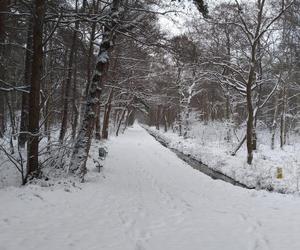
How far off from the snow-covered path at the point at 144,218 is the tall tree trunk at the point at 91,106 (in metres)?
0.65

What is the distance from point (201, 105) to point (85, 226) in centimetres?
3979

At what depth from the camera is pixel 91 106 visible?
411 inches

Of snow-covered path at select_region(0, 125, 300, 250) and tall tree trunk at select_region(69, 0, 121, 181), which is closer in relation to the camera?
snow-covered path at select_region(0, 125, 300, 250)

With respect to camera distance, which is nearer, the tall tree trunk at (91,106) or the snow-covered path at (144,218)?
the snow-covered path at (144,218)

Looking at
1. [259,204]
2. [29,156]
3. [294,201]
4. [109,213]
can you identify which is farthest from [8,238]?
[294,201]

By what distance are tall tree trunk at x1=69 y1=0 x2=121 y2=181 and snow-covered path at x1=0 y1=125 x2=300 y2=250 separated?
0.65m

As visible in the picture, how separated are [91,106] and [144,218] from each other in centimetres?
467

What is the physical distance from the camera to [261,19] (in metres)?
15.6

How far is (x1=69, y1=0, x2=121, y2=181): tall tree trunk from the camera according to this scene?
10.1 metres

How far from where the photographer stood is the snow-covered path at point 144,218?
17.9 feet

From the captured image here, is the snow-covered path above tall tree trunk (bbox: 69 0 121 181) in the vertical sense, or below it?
below

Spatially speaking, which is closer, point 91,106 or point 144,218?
point 144,218

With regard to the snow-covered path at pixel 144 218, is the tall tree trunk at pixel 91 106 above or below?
above

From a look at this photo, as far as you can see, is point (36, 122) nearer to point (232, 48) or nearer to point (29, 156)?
point (29, 156)
